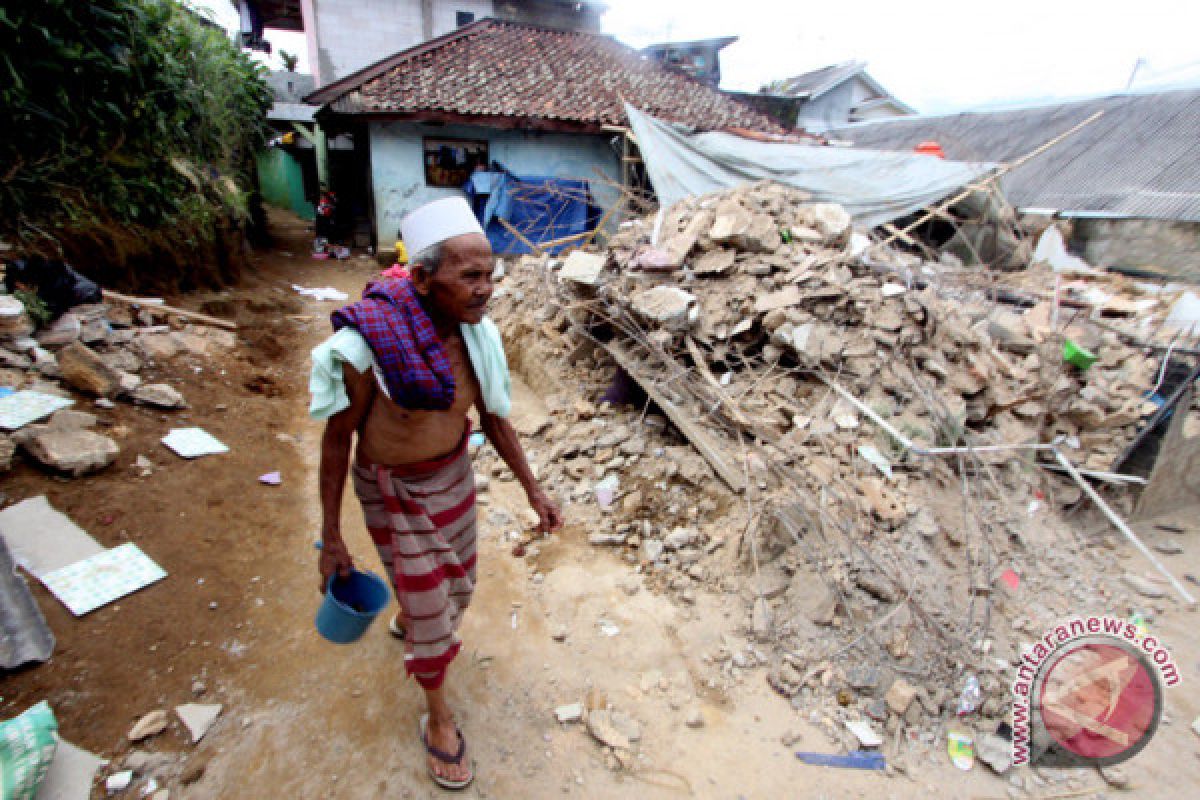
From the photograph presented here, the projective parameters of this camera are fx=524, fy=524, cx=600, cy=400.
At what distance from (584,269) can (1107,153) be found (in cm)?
1221

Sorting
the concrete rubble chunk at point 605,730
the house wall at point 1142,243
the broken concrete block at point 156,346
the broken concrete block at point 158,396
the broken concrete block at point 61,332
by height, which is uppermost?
the house wall at point 1142,243

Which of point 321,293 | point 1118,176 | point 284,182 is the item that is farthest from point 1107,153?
point 284,182

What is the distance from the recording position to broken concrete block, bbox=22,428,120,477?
2789 mm

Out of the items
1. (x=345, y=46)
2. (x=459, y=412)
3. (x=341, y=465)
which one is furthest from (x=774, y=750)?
(x=345, y=46)

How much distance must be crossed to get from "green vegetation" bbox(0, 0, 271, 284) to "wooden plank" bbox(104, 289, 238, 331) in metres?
0.52

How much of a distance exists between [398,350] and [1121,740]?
3281mm

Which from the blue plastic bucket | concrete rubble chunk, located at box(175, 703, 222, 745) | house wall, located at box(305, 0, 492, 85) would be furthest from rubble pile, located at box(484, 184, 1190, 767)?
house wall, located at box(305, 0, 492, 85)

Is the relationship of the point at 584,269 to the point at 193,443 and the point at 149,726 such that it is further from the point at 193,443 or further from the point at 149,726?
the point at 149,726

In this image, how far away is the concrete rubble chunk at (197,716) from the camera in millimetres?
1917

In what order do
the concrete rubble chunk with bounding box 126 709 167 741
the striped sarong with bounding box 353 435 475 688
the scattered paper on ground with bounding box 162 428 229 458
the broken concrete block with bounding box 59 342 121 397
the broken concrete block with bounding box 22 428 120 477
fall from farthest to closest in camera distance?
the broken concrete block with bounding box 59 342 121 397
the scattered paper on ground with bounding box 162 428 229 458
the broken concrete block with bounding box 22 428 120 477
the concrete rubble chunk with bounding box 126 709 167 741
the striped sarong with bounding box 353 435 475 688

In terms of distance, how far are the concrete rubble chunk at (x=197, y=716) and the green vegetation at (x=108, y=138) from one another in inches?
179

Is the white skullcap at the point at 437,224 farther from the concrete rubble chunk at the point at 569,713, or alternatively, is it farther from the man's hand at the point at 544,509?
the concrete rubble chunk at the point at 569,713

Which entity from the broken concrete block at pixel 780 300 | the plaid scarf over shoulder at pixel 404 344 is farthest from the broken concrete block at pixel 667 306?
the plaid scarf over shoulder at pixel 404 344

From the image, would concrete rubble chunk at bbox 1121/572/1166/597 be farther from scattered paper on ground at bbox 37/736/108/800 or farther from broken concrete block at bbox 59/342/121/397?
broken concrete block at bbox 59/342/121/397
